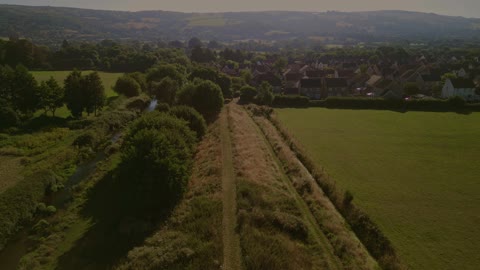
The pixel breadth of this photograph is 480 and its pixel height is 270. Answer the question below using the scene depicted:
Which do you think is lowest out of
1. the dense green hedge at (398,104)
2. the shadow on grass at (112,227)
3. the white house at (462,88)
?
the shadow on grass at (112,227)

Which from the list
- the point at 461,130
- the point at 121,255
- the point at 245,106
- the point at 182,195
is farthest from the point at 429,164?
the point at 245,106

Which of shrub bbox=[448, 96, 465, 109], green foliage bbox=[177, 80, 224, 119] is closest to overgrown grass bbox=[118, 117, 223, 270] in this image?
green foliage bbox=[177, 80, 224, 119]

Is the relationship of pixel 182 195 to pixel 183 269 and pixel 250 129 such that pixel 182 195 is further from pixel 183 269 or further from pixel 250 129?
pixel 250 129

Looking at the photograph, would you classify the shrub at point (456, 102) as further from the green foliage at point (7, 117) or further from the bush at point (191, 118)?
the green foliage at point (7, 117)

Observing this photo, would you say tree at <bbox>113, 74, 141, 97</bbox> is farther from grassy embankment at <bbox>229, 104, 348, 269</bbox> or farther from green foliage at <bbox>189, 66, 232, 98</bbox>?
grassy embankment at <bbox>229, 104, 348, 269</bbox>

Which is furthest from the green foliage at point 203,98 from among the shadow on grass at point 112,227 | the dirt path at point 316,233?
the shadow on grass at point 112,227

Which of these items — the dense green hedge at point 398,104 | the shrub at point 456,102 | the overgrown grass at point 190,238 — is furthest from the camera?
the dense green hedge at point 398,104
